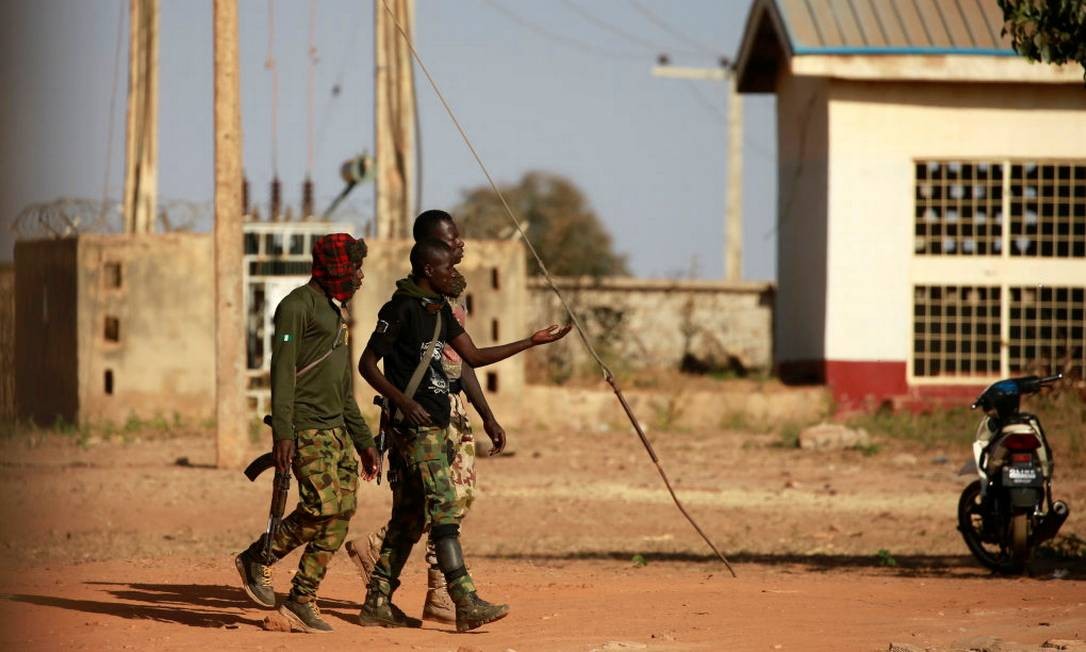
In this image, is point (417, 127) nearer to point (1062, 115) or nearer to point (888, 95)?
point (888, 95)

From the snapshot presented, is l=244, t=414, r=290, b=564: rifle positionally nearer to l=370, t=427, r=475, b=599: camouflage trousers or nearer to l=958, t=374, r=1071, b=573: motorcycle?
l=370, t=427, r=475, b=599: camouflage trousers

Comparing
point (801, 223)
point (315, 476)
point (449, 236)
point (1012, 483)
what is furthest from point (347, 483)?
point (801, 223)

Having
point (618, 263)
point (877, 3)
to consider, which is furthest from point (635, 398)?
point (618, 263)

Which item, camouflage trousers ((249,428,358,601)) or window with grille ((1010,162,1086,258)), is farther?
window with grille ((1010,162,1086,258))

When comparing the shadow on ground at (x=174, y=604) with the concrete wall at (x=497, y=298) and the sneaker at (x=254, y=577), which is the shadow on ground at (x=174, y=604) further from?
the concrete wall at (x=497, y=298)

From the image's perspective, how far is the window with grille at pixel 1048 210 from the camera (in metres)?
21.3

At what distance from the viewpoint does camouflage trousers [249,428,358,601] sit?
6.48 meters

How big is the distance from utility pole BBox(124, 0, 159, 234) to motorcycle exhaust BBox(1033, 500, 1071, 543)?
57.5ft

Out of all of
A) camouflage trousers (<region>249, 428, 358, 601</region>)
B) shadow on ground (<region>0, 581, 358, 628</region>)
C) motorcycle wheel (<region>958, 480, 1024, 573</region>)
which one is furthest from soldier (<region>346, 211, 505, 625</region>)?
motorcycle wheel (<region>958, 480, 1024, 573</region>)

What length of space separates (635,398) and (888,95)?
543 centimetres

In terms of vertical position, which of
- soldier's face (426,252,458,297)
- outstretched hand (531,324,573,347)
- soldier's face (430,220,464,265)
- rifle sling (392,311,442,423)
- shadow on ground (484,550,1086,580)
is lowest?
shadow on ground (484,550,1086,580)

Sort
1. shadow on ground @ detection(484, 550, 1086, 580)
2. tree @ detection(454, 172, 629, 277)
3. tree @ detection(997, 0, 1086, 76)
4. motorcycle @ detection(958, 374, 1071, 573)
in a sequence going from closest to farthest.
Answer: tree @ detection(997, 0, 1086, 76) < motorcycle @ detection(958, 374, 1071, 573) < shadow on ground @ detection(484, 550, 1086, 580) < tree @ detection(454, 172, 629, 277)

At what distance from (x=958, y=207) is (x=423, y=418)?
16169mm

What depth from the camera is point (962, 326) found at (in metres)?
21.3
